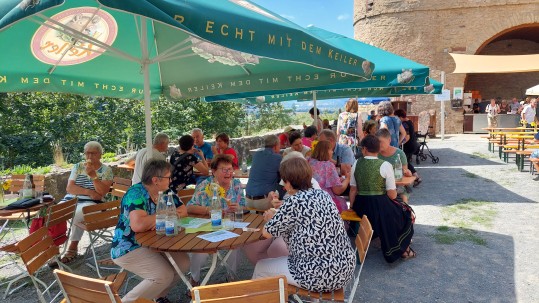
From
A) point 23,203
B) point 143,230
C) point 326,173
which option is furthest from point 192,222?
point 23,203

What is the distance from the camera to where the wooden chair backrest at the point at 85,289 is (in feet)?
6.50

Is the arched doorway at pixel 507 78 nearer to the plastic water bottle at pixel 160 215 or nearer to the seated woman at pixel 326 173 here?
the seated woman at pixel 326 173

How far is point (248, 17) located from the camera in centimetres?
258

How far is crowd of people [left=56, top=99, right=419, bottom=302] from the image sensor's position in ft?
8.46

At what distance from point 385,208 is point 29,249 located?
3.14m

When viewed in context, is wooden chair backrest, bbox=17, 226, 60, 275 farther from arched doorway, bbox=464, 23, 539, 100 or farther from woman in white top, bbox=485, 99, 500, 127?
arched doorway, bbox=464, 23, 539, 100

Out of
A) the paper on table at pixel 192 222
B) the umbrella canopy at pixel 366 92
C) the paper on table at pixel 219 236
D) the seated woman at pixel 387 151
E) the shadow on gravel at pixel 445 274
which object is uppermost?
the umbrella canopy at pixel 366 92

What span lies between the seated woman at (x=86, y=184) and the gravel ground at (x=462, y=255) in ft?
0.90

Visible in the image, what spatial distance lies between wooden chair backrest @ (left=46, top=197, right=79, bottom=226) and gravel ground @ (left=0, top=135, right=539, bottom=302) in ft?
2.04

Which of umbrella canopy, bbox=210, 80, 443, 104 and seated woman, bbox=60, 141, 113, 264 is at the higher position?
umbrella canopy, bbox=210, 80, 443, 104

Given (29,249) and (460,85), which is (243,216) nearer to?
(29,249)

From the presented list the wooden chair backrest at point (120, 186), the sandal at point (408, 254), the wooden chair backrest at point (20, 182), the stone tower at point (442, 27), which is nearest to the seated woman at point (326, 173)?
the sandal at point (408, 254)

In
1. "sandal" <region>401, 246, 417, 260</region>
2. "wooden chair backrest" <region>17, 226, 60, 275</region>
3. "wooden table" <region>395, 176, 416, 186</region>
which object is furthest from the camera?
"wooden table" <region>395, 176, 416, 186</region>

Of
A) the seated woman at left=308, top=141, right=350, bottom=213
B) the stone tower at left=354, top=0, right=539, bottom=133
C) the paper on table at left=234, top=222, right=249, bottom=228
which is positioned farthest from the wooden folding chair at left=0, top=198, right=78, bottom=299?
the stone tower at left=354, top=0, right=539, bottom=133
